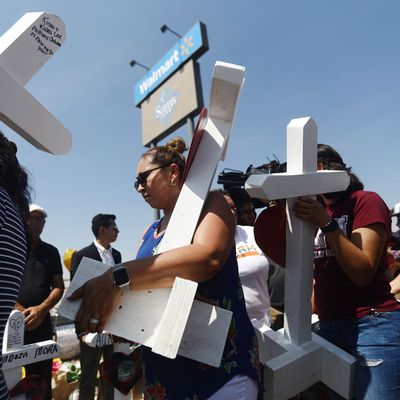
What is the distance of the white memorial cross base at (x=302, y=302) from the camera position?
3.70ft

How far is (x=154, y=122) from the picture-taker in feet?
39.5

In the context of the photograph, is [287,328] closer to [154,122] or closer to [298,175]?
[298,175]

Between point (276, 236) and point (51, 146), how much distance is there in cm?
83

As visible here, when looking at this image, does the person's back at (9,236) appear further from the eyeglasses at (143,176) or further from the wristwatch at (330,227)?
the wristwatch at (330,227)

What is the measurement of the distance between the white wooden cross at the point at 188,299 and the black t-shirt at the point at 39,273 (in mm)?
2497

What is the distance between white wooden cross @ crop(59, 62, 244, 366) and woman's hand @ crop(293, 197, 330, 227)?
0.31 m

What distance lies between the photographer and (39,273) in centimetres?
320

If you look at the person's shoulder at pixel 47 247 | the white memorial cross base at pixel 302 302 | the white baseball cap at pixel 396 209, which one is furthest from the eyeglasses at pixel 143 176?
the white baseball cap at pixel 396 209

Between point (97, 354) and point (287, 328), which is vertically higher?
point (287, 328)

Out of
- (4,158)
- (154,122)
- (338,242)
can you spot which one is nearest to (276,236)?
(338,242)

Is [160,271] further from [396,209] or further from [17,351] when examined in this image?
[396,209]

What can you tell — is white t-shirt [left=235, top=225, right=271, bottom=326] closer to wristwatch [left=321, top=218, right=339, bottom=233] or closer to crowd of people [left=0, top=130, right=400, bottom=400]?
crowd of people [left=0, top=130, right=400, bottom=400]

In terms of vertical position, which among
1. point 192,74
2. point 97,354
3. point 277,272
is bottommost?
point 97,354

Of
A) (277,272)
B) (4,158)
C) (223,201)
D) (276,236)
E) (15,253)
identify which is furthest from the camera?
(277,272)
